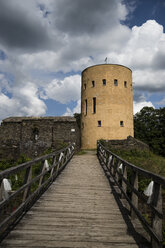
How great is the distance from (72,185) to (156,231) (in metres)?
3.89

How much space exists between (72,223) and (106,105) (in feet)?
61.3

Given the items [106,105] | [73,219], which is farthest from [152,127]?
[73,219]

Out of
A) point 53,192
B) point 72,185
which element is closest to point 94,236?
point 53,192

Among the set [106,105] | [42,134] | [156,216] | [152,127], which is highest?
[106,105]

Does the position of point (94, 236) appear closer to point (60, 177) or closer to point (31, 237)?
point (31, 237)

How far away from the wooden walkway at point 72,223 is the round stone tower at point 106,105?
16.0 meters

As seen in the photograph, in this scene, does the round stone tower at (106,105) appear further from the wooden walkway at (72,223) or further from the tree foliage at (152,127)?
the wooden walkway at (72,223)

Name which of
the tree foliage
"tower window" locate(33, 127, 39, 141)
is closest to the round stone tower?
"tower window" locate(33, 127, 39, 141)

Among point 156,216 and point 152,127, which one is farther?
point 152,127

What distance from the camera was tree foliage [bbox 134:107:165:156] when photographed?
104ft

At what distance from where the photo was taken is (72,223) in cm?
359

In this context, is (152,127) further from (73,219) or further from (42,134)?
(73,219)

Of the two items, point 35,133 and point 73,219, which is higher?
point 35,133

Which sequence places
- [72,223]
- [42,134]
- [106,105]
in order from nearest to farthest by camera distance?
[72,223]
[42,134]
[106,105]
